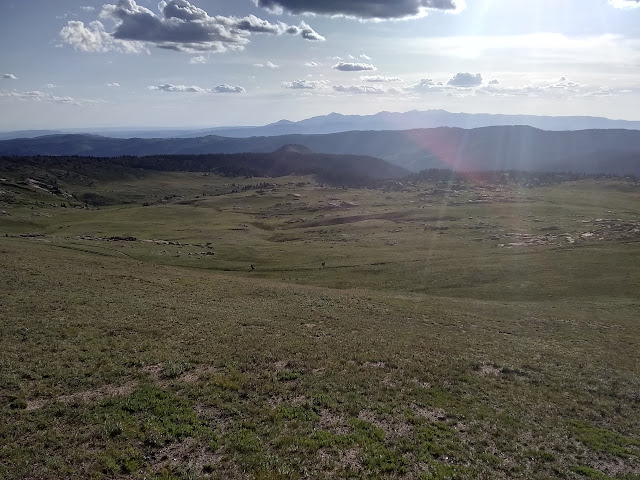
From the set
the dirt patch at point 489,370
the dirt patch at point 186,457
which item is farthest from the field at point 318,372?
the dirt patch at point 489,370

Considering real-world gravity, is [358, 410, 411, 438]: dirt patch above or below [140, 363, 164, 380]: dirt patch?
below

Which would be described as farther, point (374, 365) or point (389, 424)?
point (374, 365)

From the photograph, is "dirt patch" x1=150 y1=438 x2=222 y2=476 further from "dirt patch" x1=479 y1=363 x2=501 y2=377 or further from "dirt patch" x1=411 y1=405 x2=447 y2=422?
"dirt patch" x1=479 y1=363 x2=501 y2=377

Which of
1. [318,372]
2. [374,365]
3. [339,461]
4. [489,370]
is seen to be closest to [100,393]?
[318,372]

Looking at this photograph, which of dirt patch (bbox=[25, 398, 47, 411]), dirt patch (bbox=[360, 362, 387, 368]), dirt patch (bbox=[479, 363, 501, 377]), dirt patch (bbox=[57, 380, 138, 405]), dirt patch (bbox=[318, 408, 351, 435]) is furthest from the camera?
dirt patch (bbox=[479, 363, 501, 377])

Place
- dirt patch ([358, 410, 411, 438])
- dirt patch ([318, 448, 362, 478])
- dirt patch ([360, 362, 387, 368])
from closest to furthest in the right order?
dirt patch ([318, 448, 362, 478]) < dirt patch ([358, 410, 411, 438]) < dirt patch ([360, 362, 387, 368])

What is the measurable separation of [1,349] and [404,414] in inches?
942

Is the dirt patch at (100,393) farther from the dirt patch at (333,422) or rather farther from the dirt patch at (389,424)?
the dirt patch at (389,424)

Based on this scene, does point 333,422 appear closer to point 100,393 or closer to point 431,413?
point 431,413

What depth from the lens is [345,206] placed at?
193 meters

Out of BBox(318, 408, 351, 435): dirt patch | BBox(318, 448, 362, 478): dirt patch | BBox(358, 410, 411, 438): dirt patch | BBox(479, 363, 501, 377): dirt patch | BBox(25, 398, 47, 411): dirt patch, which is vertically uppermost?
BBox(25, 398, 47, 411): dirt patch

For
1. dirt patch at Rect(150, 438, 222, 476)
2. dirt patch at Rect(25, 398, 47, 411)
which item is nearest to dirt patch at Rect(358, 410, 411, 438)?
dirt patch at Rect(150, 438, 222, 476)

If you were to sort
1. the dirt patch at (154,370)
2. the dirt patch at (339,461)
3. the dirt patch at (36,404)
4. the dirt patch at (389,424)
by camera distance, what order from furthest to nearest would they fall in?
the dirt patch at (154,370) → the dirt patch at (389,424) → the dirt patch at (36,404) → the dirt patch at (339,461)

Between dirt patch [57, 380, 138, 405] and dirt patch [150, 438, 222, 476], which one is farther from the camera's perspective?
dirt patch [57, 380, 138, 405]
